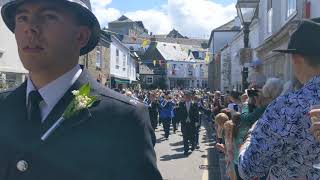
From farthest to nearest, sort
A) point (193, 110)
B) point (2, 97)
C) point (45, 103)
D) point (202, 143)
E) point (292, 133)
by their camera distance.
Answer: point (202, 143) < point (193, 110) < point (292, 133) < point (2, 97) < point (45, 103)

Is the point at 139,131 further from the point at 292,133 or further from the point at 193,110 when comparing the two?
the point at 193,110

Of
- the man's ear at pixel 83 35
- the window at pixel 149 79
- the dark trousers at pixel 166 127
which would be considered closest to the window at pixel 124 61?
the dark trousers at pixel 166 127

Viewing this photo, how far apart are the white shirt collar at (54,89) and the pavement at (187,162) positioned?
28.7 feet

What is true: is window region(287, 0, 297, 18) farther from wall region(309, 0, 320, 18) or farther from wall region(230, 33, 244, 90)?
wall region(230, 33, 244, 90)

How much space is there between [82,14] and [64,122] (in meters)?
0.48

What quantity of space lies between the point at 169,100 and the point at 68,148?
64.4 feet

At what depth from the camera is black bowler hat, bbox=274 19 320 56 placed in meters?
2.71

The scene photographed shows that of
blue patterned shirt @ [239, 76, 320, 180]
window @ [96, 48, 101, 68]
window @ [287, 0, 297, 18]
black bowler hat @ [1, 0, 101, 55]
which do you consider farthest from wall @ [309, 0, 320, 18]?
window @ [96, 48, 101, 68]

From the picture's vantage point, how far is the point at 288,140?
2.61 meters

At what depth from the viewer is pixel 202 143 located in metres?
18.7

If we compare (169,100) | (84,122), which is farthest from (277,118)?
(169,100)

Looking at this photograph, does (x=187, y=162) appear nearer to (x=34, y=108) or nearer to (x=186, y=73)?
(x=34, y=108)

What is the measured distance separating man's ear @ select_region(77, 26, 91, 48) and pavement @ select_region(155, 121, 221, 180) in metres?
8.69

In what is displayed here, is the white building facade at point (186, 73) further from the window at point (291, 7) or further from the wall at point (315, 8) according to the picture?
the wall at point (315, 8)
